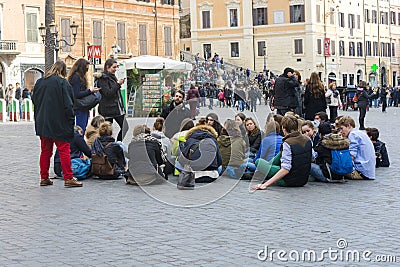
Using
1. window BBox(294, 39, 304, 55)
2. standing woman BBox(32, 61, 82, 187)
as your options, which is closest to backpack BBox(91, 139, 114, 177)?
standing woman BBox(32, 61, 82, 187)

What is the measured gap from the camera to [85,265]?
6.93 m

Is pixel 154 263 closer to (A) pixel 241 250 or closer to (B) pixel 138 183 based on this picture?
(A) pixel 241 250

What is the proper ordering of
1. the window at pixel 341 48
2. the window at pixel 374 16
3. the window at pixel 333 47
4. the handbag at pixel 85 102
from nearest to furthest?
1. the handbag at pixel 85 102
2. the window at pixel 333 47
3. the window at pixel 341 48
4. the window at pixel 374 16

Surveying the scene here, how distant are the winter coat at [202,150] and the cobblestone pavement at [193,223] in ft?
1.24

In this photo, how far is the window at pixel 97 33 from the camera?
5003 cm

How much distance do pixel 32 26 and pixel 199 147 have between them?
37.2 m

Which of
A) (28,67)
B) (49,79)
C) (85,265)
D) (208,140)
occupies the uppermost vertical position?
(28,67)

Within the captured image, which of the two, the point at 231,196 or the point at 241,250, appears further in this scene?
the point at 231,196

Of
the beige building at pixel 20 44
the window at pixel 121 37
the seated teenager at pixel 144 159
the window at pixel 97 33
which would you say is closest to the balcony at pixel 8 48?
the beige building at pixel 20 44

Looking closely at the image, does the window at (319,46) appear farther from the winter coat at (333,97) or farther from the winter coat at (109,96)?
the winter coat at (109,96)

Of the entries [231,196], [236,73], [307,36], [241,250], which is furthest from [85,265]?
[307,36]

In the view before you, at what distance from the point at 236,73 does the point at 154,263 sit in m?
56.4

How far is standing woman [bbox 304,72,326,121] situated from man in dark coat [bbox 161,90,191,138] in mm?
3282

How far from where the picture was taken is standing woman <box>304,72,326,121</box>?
1789 cm
